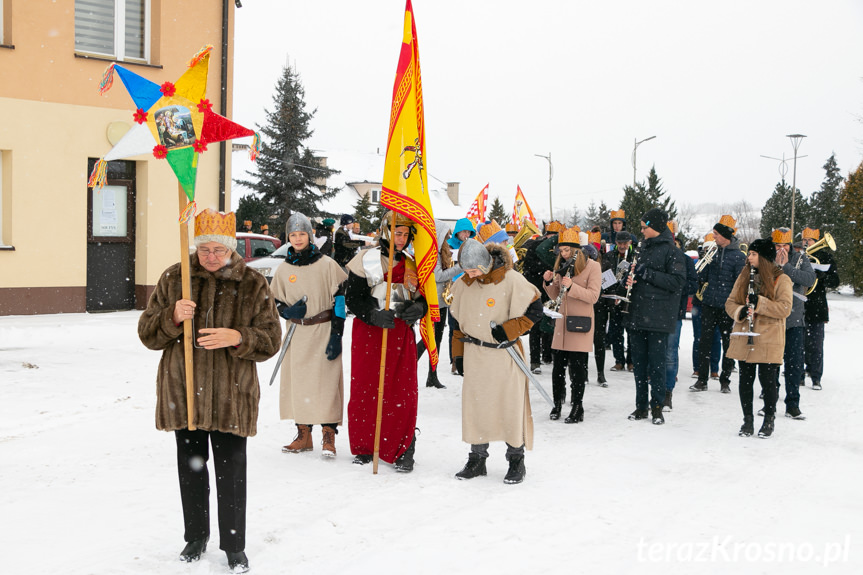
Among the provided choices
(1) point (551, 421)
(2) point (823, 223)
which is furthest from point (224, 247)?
(2) point (823, 223)

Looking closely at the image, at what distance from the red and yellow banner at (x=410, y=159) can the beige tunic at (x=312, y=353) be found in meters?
0.85

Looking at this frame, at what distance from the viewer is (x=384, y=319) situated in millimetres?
6043

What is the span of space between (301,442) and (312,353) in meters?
0.78

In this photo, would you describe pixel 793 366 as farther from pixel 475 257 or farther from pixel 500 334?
pixel 475 257

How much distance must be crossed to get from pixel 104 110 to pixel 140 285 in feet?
11.4

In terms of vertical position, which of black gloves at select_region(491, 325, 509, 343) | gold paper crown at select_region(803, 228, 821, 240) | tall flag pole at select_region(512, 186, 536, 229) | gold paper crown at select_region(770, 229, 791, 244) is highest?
tall flag pole at select_region(512, 186, 536, 229)

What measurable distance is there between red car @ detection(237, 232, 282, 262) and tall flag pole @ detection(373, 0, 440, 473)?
12186 millimetres

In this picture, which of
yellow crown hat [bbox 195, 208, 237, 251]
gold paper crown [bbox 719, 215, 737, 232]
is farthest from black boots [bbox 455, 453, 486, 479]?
gold paper crown [bbox 719, 215, 737, 232]

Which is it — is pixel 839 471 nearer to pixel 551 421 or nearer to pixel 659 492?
pixel 659 492

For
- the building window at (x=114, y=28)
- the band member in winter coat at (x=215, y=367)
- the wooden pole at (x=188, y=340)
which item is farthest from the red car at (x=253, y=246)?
the wooden pole at (x=188, y=340)

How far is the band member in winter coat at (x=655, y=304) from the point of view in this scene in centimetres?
802

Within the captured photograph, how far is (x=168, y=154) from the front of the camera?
428 centimetres

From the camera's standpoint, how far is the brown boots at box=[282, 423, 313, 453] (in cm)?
655

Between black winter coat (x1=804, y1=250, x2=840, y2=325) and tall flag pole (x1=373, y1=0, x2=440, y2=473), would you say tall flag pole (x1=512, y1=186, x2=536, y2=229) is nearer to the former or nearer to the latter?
black winter coat (x1=804, y1=250, x2=840, y2=325)
